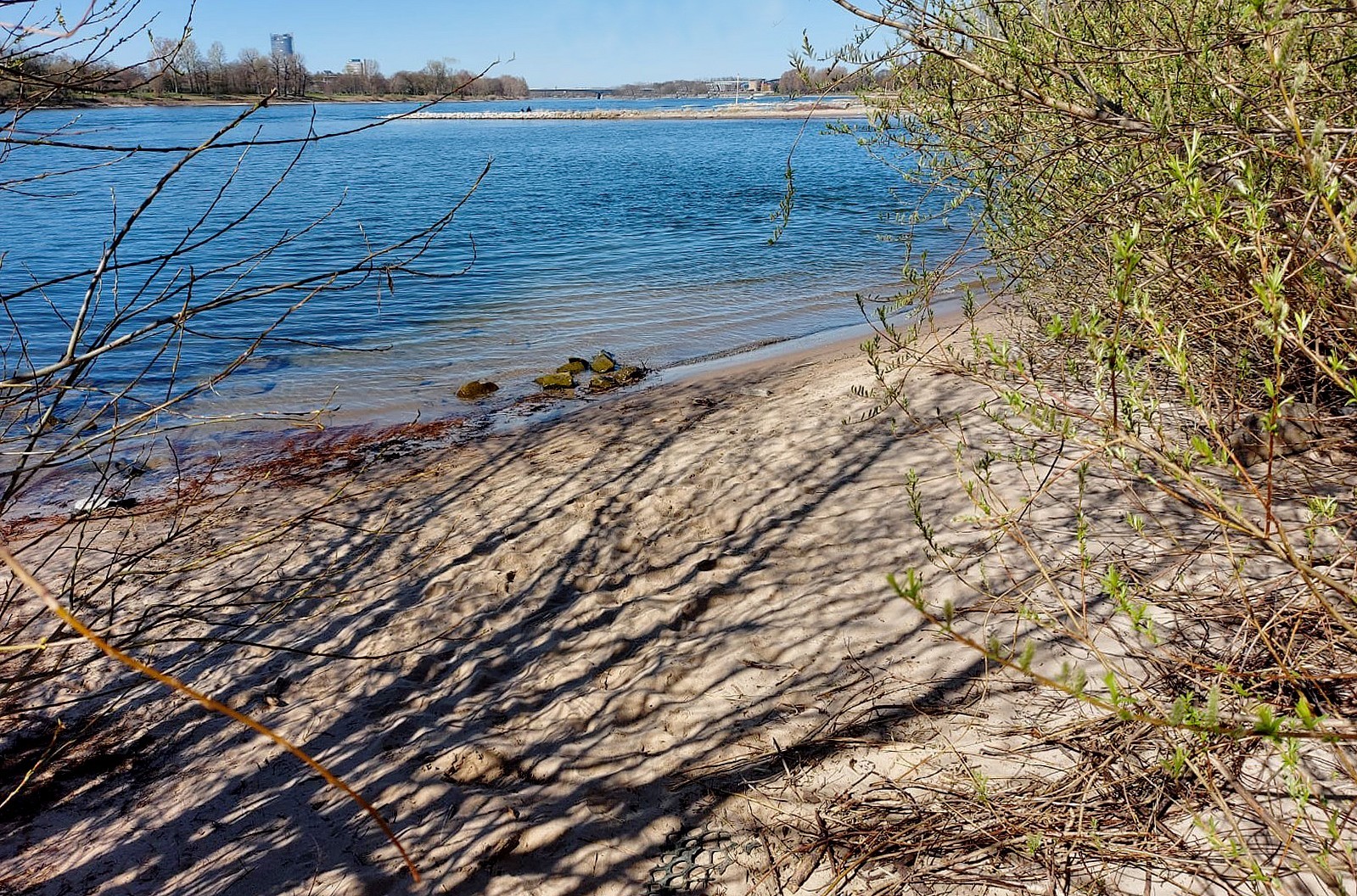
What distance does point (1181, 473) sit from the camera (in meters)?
1.67

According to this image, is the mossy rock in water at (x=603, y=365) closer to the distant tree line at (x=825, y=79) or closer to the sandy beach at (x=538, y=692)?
the sandy beach at (x=538, y=692)

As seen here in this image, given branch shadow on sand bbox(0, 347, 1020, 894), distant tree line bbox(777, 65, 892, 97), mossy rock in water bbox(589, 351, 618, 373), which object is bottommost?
branch shadow on sand bbox(0, 347, 1020, 894)

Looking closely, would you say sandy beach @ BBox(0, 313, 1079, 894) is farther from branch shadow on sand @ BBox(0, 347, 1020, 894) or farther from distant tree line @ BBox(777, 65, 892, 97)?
distant tree line @ BBox(777, 65, 892, 97)

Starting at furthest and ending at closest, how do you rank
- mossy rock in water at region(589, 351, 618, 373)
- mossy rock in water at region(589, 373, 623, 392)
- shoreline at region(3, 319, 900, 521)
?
mossy rock in water at region(589, 351, 618, 373), mossy rock in water at region(589, 373, 623, 392), shoreline at region(3, 319, 900, 521)

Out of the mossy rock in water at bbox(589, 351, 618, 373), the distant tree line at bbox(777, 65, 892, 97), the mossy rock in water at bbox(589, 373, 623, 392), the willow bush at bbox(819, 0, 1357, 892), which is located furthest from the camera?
the mossy rock in water at bbox(589, 351, 618, 373)

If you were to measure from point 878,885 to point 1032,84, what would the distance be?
247cm

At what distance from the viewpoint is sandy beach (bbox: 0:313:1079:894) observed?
349 centimetres

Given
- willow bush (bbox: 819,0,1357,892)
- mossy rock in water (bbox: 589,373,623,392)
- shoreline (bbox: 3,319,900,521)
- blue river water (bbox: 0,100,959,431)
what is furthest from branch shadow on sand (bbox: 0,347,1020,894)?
mossy rock in water (bbox: 589,373,623,392)

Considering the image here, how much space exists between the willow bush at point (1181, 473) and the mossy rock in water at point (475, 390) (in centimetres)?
739

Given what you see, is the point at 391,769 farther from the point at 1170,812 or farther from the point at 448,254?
the point at 448,254

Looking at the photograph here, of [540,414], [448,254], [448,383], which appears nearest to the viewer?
[540,414]

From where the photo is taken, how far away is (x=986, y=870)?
2.82 metres

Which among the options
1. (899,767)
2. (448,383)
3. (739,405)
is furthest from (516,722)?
(448,383)

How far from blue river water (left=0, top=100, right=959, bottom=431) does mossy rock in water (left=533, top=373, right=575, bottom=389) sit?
38 cm
